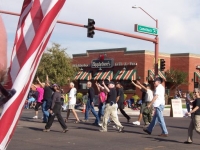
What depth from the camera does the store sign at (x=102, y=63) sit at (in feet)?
153

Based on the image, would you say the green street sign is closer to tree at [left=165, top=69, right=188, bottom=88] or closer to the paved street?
the paved street

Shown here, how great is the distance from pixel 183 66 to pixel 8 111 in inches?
1846

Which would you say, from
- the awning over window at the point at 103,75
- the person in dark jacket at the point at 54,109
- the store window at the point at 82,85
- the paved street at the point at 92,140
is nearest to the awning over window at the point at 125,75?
the awning over window at the point at 103,75

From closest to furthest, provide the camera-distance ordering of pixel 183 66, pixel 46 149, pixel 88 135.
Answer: pixel 46 149, pixel 88 135, pixel 183 66

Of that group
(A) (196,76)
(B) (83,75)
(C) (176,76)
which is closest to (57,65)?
(B) (83,75)

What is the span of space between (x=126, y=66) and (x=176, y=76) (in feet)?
18.5

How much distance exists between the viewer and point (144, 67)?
4353 cm

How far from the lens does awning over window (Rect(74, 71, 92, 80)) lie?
48022 millimetres

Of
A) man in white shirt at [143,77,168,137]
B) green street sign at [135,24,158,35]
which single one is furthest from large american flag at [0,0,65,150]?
green street sign at [135,24,158,35]

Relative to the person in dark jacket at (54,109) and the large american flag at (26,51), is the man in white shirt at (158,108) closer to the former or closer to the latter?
the person in dark jacket at (54,109)

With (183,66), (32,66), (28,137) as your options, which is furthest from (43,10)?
(183,66)

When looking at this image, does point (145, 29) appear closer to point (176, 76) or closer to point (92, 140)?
point (92, 140)

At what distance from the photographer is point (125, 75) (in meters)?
44.2

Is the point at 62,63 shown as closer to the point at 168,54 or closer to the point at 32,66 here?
the point at 168,54
